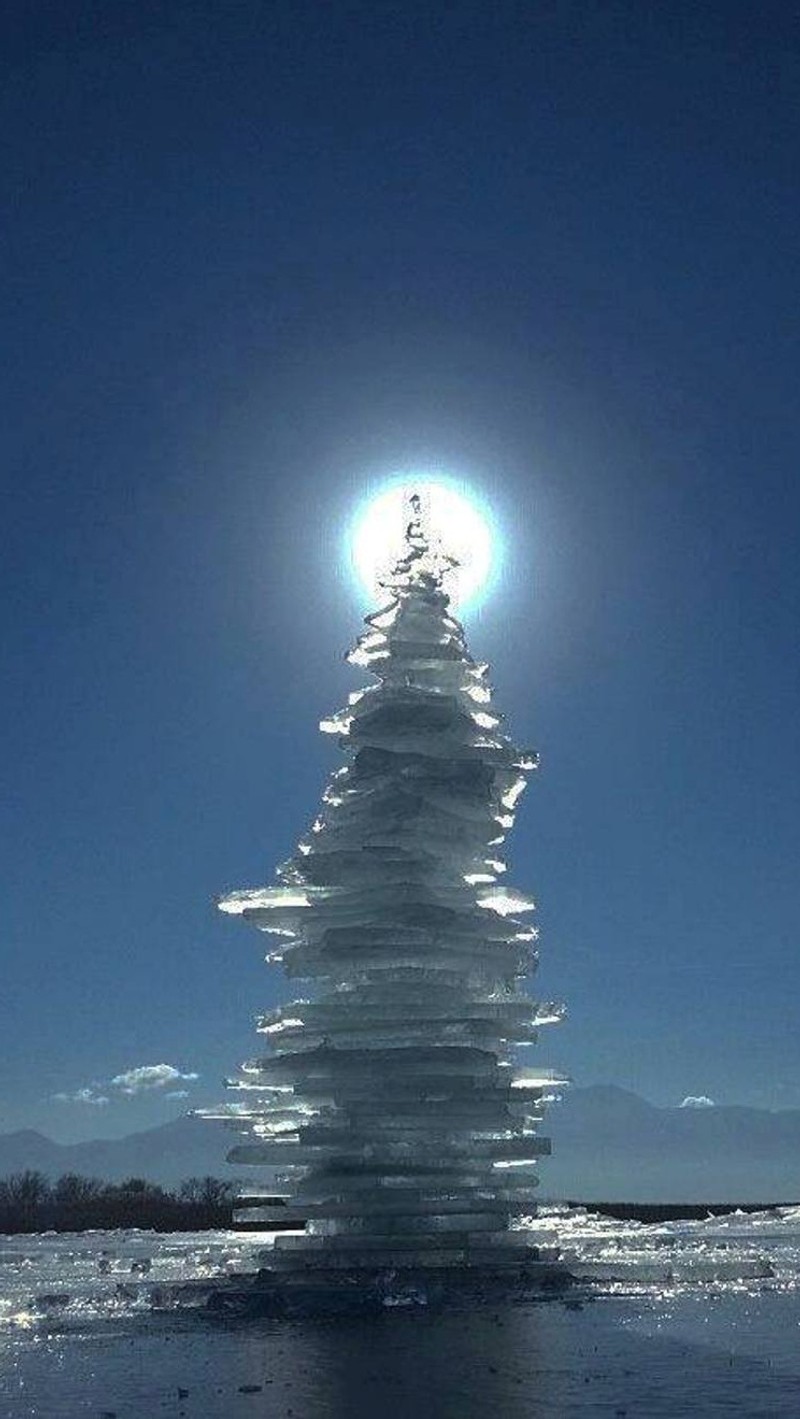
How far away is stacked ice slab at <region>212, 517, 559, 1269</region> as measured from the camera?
30.6 meters

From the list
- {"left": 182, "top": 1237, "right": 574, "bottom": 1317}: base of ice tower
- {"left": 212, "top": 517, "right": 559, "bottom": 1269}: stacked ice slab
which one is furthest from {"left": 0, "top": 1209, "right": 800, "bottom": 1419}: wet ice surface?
{"left": 212, "top": 517, "right": 559, "bottom": 1269}: stacked ice slab

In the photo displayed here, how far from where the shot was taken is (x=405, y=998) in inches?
1246

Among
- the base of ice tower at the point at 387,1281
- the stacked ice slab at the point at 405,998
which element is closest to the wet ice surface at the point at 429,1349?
the base of ice tower at the point at 387,1281

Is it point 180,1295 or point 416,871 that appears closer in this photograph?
point 180,1295

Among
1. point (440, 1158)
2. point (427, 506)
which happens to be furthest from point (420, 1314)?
point (427, 506)

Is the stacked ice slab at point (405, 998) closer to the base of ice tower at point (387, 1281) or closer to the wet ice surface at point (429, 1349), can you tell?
the base of ice tower at point (387, 1281)

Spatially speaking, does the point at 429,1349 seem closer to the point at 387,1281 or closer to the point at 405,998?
the point at 387,1281

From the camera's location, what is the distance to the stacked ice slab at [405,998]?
1206 inches

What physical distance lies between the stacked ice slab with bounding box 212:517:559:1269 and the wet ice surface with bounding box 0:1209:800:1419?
2046 mm

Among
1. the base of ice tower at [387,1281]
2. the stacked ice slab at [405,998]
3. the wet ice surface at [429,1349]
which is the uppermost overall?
the stacked ice slab at [405,998]

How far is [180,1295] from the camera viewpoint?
27.5 m

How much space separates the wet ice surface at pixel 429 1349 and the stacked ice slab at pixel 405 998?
205 cm

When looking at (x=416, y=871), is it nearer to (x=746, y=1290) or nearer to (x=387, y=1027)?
(x=387, y=1027)

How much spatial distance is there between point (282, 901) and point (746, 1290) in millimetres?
12618
